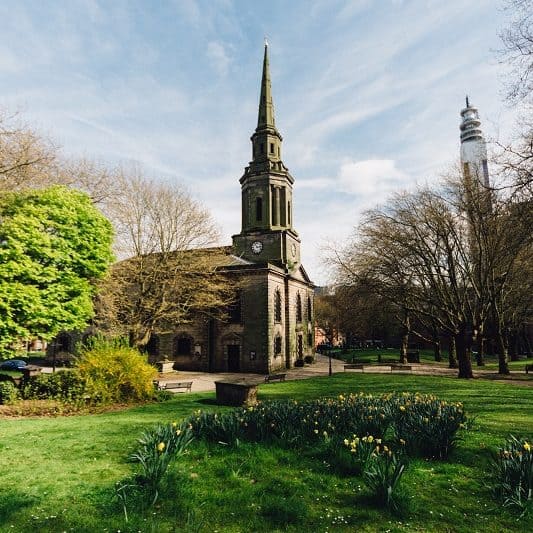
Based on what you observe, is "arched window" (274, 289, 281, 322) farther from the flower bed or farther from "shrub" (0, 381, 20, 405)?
the flower bed

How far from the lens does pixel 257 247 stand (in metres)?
35.5

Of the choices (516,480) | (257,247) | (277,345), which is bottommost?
(516,480)

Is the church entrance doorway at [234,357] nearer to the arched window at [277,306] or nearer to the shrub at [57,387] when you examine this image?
the arched window at [277,306]

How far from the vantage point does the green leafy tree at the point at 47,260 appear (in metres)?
A: 14.7

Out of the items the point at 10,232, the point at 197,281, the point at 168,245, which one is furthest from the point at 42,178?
the point at 197,281

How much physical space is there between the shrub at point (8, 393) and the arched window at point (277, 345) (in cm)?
1999

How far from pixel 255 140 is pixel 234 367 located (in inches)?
878

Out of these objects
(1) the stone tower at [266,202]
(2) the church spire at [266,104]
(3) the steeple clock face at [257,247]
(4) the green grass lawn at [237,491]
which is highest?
(2) the church spire at [266,104]

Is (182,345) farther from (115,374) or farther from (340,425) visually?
(340,425)

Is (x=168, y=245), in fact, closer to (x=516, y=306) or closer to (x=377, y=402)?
(x=377, y=402)

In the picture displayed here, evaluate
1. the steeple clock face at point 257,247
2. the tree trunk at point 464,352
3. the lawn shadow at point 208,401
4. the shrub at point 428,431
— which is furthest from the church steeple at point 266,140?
the shrub at point 428,431

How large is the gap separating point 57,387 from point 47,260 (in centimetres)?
552

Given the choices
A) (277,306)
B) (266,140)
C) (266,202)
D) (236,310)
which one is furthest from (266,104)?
(236,310)

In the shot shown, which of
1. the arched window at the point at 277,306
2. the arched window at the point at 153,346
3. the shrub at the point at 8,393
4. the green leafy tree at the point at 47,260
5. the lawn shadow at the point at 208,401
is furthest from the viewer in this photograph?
the arched window at the point at 153,346
